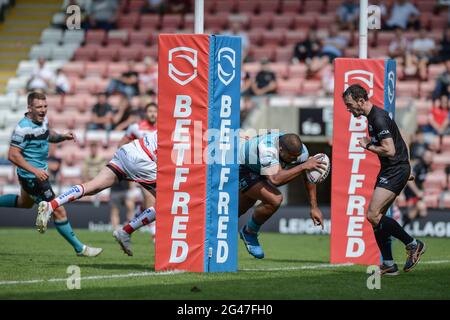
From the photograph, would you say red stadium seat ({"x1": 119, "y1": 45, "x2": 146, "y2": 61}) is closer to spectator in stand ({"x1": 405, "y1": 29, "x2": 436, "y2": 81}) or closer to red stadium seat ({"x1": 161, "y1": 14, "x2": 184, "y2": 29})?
→ red stadium seat ({"x1": 161, "y1": 14, "x2": 184, "y2": 29})

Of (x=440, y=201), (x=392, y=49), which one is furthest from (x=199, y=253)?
(x=392, y=49)

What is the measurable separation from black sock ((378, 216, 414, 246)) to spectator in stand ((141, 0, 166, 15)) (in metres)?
17.6

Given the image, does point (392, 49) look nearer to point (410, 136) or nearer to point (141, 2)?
point (410, 136)

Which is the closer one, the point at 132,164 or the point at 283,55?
the point at 132,164

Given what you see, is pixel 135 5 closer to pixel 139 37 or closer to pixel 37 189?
pixel 139 37

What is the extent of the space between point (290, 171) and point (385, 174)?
112cm

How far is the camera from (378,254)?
46.4ft

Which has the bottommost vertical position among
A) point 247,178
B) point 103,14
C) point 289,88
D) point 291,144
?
point 247,178

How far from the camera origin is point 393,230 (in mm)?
12297

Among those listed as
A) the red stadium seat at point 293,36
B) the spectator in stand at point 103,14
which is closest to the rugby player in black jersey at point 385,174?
the red stadium seat at point 293,36

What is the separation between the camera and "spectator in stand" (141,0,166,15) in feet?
95.2

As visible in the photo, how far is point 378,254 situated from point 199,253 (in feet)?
10.3

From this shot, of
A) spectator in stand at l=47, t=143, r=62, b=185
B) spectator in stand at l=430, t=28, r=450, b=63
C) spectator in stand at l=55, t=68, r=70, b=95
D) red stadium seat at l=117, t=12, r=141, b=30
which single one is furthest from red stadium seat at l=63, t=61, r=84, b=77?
spectator in stand at l=430, t=28, r=450, b=63

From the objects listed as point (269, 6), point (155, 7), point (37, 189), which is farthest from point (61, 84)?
point (37, 189)
